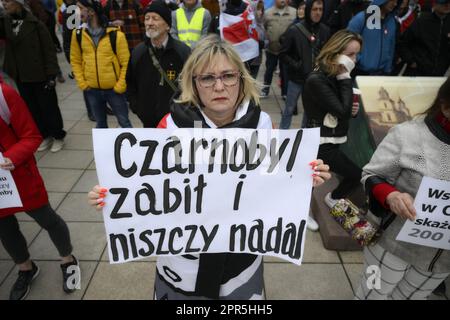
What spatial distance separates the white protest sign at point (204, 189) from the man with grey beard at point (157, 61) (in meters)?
1.97

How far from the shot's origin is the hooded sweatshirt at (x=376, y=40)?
4338 millimetres

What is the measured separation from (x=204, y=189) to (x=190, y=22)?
168 inches

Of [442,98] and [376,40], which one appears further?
[376,40]

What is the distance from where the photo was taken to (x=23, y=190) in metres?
2.15

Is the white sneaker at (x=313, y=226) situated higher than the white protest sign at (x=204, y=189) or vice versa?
the white protest sign at (x=204, y=189)

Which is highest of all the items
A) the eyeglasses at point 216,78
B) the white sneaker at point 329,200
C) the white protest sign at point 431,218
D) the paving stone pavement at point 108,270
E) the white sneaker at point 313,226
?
the eyeglasses at point 216,78

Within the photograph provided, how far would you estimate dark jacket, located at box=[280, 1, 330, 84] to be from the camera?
436 centimetres

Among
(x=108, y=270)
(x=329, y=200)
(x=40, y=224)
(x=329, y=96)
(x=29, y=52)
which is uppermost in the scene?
(x=29, y=52)

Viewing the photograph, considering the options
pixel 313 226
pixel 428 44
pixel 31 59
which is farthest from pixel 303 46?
pixel 31 59

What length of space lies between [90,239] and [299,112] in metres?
4.57

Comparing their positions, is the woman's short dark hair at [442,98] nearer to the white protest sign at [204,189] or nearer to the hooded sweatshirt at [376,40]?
the white protest sign at [204,189]

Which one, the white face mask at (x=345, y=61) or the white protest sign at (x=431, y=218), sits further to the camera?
the white face mask at (x=345, y=61)

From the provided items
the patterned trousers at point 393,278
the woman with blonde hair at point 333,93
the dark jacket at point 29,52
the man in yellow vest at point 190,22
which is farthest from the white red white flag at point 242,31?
the patterned trousers at point 393,278

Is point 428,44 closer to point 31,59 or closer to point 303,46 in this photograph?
point 303,46
